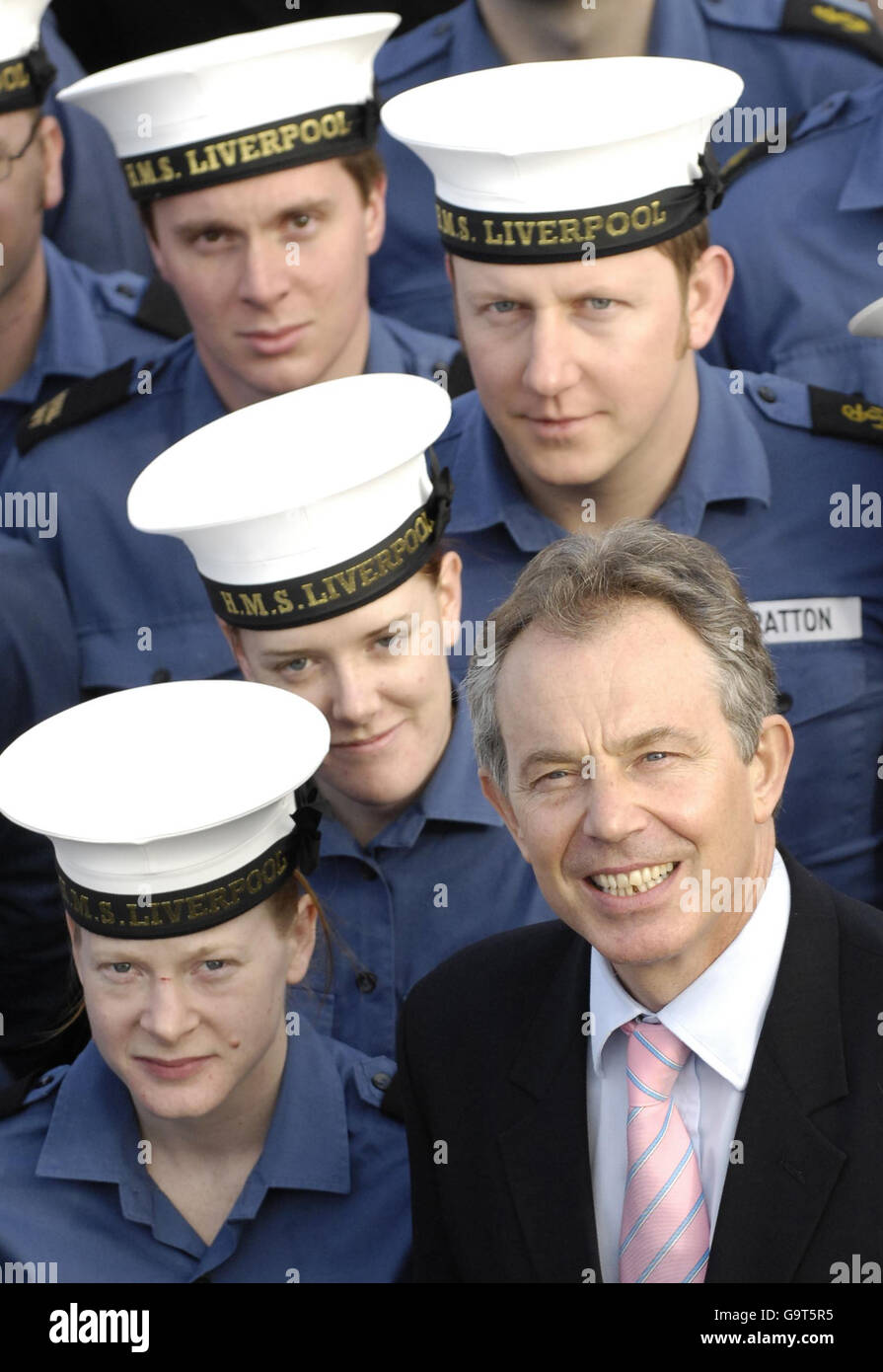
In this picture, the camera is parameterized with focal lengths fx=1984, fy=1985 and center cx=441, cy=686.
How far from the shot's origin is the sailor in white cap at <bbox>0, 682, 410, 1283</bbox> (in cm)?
292

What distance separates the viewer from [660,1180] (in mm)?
2611

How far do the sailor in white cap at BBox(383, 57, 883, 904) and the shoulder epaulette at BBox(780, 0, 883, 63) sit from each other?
0.63 metres

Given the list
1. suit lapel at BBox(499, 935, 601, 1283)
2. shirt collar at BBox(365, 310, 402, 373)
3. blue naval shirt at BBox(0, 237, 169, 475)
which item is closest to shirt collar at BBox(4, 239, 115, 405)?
blue naval shirt at BBox(0, 237, 169, 475)

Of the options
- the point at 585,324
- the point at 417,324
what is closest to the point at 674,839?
the point at 585,324

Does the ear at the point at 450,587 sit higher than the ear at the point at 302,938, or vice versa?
the ear at the point at 450,587

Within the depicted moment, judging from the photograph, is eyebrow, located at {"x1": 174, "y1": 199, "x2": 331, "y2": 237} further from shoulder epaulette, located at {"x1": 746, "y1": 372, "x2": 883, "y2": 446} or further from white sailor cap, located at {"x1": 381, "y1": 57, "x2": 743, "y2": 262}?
shoulder epaulette, located at {"x1": 746, "y1": 372, "x2": 883, "y2": 446}

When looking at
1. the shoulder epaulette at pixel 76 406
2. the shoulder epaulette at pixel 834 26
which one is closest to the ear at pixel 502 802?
the shoulder epaulette at pixel 76 406

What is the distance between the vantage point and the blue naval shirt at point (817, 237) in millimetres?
3588

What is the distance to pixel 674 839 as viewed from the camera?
2553 mm

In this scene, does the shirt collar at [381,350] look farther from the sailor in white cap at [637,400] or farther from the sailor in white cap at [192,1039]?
the sailor in white cap at [192,1039]

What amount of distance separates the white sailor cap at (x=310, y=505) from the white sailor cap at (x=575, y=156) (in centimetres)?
30

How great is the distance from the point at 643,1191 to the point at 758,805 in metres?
0.53

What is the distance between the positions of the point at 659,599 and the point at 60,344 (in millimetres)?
1746

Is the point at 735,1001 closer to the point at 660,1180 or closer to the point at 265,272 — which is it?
the point at 660,1180
